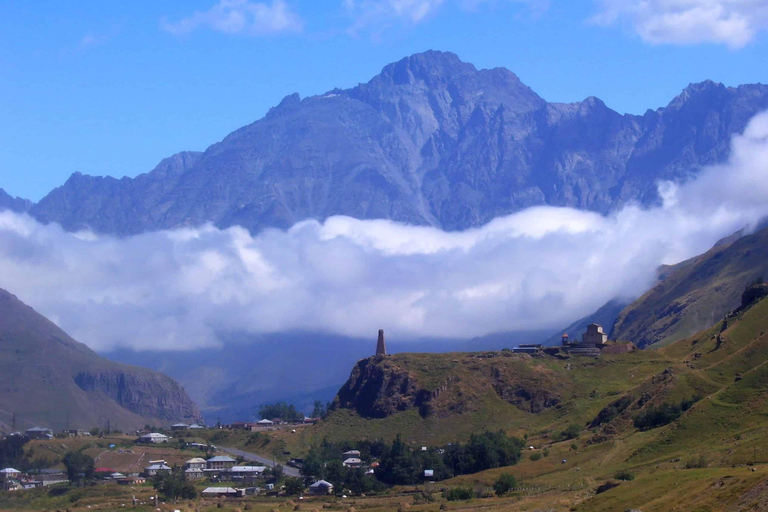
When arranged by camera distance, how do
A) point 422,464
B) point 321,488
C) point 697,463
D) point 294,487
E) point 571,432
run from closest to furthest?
point 697,463 → point 294,487 → point 321,488 → point 422,464 → point 571,432

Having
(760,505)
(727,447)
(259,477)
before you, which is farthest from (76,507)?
(760,505)

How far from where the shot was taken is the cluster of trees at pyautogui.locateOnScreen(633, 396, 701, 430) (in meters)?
157

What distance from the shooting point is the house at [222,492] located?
591 feet

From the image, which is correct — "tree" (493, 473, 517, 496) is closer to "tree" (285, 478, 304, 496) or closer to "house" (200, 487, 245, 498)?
"tree" (285, 478, 304, 496)

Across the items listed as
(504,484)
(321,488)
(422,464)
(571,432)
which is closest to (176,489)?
(321,488)

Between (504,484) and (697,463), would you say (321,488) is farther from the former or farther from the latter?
(697,463)

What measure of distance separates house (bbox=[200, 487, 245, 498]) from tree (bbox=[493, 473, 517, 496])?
4732cm

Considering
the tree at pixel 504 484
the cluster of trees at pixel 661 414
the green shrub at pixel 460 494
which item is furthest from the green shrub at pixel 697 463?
the green shrub at pixel 460 494

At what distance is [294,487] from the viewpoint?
176m

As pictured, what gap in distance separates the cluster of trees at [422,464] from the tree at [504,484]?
20.5 meters

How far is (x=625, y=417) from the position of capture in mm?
169750

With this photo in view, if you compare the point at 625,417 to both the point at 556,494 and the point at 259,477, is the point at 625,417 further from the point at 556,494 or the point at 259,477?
the point at 259,477

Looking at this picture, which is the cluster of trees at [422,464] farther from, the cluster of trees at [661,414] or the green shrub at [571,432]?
the cluster of trees at [661,414]

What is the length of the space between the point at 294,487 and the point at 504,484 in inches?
1552
